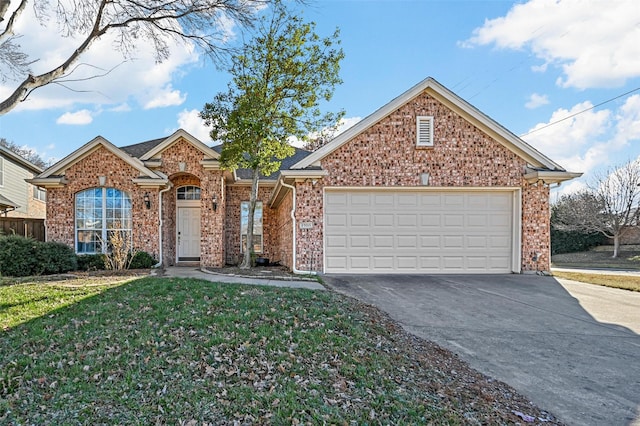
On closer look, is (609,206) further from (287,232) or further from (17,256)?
(17,256)

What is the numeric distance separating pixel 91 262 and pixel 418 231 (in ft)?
33.8

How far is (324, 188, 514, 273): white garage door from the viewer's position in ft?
35.8

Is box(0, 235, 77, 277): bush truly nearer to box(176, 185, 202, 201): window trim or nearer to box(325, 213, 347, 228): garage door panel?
box(176, 185, 202, 201): window trim

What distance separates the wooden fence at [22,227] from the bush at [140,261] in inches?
208

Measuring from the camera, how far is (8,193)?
19406mm

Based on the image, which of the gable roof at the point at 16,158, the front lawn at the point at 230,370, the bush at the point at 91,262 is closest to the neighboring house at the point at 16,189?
the gable roof at the point at 16,158

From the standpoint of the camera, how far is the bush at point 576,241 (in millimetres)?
27016

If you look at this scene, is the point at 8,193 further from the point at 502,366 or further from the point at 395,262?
the point at 502,366

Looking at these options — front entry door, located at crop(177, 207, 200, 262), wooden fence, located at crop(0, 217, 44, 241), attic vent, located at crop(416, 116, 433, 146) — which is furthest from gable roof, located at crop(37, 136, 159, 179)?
attic vent, located at crop(416, 116, 433, 146)

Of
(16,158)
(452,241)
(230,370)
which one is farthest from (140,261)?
(16,158)

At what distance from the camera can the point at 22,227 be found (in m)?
14.7

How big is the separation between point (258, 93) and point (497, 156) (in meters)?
7.37

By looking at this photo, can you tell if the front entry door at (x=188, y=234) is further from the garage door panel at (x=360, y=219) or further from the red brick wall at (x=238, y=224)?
the garage door panel at (x=360, y=219)

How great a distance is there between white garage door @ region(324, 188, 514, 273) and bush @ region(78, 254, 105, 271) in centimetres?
736
